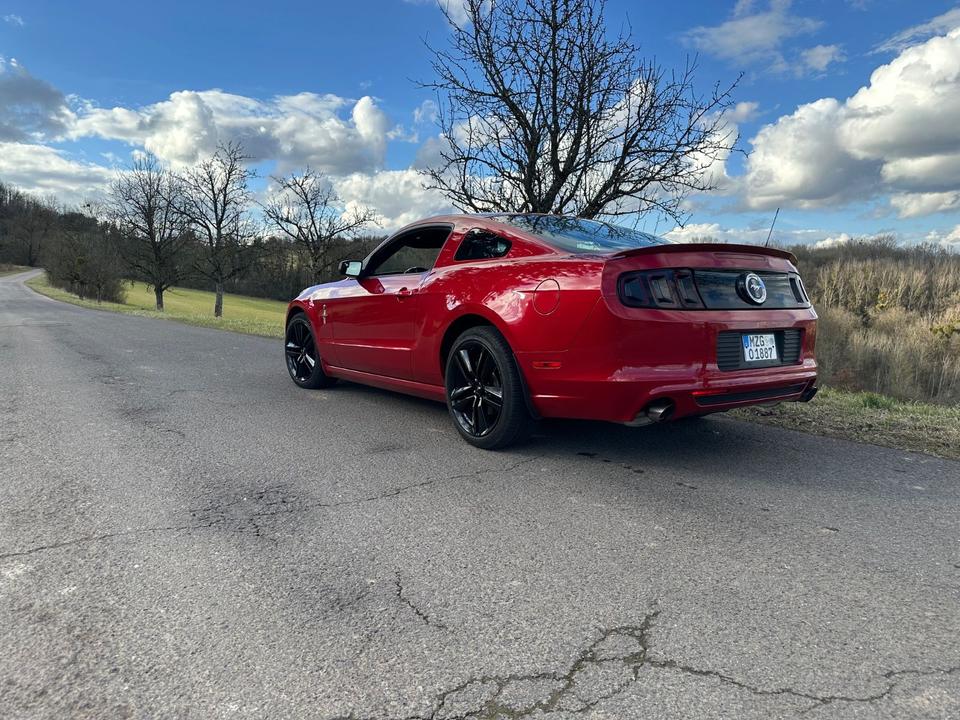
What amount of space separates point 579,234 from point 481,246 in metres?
0.64

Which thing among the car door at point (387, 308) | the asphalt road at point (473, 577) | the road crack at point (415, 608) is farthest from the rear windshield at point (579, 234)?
the road crack at point (415, 608)

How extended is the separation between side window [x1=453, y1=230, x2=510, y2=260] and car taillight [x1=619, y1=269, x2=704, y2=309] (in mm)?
947

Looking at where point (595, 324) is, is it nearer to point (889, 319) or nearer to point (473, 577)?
point (473, 577)

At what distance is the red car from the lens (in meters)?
3.41

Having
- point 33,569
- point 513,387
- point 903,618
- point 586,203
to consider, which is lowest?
point 33,569

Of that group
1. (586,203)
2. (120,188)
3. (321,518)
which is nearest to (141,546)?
(321,518)

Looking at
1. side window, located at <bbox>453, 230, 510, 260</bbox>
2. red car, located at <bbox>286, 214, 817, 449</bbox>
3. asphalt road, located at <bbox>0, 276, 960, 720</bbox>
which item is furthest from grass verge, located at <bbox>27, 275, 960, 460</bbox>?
side window, located at <bbox>453, 230, 510, 260</bbox>

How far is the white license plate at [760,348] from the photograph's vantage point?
12.0 feet

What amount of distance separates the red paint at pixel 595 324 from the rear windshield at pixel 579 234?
10 cm

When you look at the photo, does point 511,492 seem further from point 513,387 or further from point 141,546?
point 141,546

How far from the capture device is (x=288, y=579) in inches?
→ 92.8

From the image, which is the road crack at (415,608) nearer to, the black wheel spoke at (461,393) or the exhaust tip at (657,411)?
the exhaust tip at (657,411)

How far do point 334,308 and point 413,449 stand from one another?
212cm

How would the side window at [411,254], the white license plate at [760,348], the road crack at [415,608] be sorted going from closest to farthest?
the road crack at [415,608] → the white license plate at [760,348] → the side window at [411,254]
